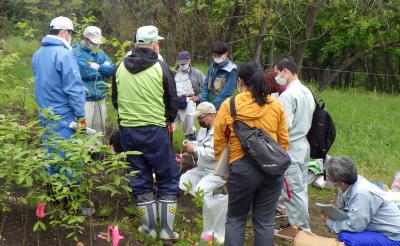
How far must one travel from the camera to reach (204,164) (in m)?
5.30

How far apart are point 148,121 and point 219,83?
2122 millimetres

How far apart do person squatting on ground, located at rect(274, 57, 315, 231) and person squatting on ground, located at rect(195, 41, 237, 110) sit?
1.28m

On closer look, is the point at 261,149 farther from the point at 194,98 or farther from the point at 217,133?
the point at 194,98

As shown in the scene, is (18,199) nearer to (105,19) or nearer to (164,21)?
(164,21)

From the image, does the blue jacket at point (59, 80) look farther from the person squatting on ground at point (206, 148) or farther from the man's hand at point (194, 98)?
the man's hand at point (194, 98)

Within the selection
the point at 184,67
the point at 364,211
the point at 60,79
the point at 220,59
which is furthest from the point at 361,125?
the point at 60,79

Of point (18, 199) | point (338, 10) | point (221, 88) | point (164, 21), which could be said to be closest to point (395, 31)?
point (338, 10)

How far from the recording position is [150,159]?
4281 mm

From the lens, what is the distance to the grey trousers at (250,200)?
3668 mm

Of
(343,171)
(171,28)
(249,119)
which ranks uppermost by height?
(171,28)

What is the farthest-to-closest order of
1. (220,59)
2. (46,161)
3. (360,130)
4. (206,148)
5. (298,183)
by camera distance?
(360,130) → (220,59) → (206,148) → (298,183) → (46,161)

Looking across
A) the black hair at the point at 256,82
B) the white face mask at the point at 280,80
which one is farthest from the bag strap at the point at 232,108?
the white face mask at the point at 280,80

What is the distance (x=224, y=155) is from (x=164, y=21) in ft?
21.5

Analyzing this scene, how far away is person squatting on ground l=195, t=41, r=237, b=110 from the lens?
19.5 ft
